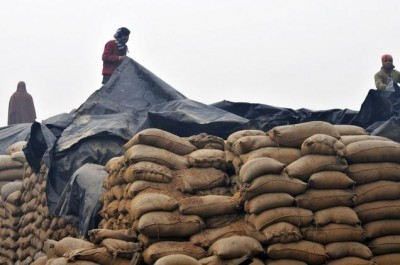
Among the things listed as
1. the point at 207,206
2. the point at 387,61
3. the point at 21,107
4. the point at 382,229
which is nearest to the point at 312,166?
the point at 382,229

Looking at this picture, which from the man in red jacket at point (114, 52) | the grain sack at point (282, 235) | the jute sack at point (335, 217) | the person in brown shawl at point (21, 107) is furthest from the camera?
the person in brown shawl at point (21, 107)

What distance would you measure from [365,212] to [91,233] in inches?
69.2

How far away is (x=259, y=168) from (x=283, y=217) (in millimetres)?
354

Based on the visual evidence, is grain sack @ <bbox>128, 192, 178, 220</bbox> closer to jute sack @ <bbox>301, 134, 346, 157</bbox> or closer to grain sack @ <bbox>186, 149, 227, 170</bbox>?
grain sack @ <bbox>186, 149, 227, 170</bbox>

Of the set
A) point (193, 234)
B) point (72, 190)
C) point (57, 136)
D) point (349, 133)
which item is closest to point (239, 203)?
point (193, 234)

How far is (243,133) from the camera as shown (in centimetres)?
580

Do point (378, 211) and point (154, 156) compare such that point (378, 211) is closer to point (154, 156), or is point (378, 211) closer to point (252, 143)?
point (252, 143)

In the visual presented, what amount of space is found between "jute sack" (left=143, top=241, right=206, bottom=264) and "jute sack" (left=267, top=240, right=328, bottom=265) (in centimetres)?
43

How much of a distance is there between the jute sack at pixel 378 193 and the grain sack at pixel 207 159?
990mm

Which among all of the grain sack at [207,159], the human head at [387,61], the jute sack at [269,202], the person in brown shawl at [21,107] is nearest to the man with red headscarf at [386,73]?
the human head at [387,61]

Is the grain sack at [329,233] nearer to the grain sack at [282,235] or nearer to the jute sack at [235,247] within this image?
the grain sack at [282,235]

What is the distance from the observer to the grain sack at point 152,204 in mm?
5180

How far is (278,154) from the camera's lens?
17.8ft

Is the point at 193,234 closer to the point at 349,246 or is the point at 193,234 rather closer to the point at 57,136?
the point at 349,246
